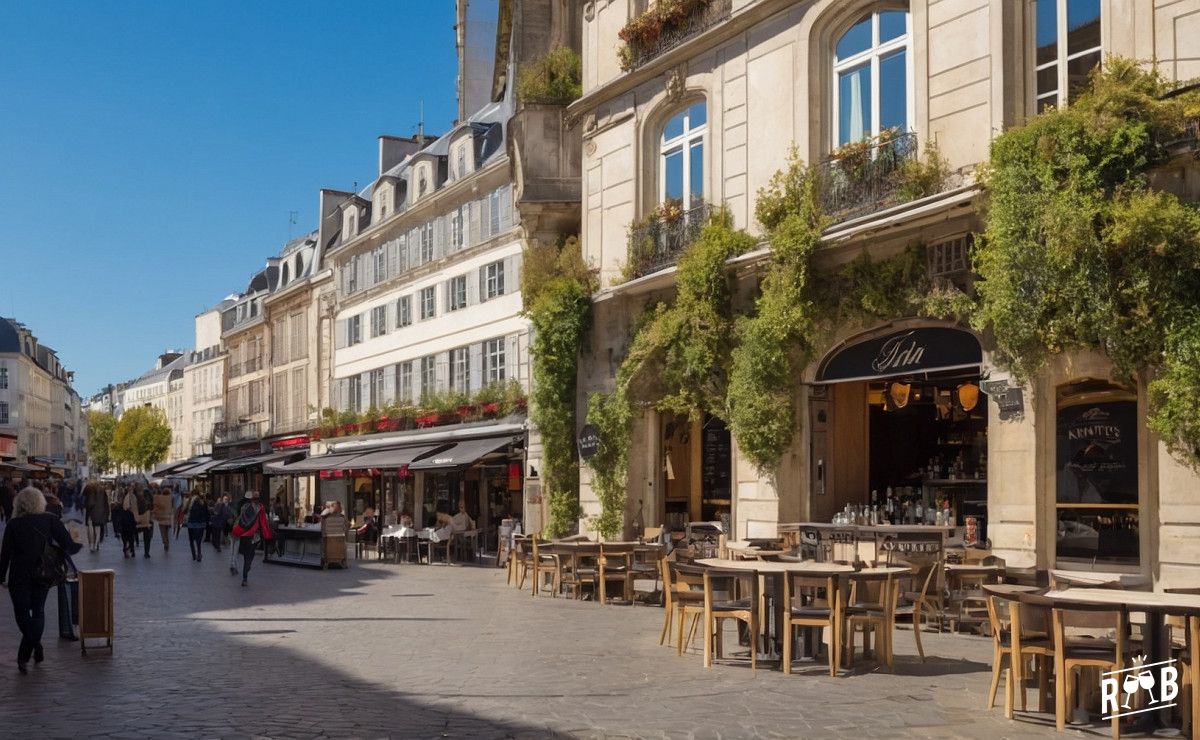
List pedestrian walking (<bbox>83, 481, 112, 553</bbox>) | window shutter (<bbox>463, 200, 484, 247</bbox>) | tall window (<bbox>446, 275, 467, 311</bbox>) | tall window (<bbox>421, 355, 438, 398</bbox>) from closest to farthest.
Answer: pedestrian walking (<bbox>83, 481, 112, 553</bbox>) → window shutter (<bbox>463, 200, 484, 247</bbox>) → tall window (<bbox>446, 275, 467, 311</bbox>) → tall window (<bbox>421, 355, 438, 398</bbox>)

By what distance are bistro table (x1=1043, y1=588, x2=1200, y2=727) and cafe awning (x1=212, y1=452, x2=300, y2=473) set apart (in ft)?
124

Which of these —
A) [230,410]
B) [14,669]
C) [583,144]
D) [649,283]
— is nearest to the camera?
[14,669]

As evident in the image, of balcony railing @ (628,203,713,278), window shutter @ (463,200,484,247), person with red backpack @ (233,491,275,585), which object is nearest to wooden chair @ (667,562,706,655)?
balcony railing @ (628,203,713,278)

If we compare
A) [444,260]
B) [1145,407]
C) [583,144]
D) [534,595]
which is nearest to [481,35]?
[444,260]

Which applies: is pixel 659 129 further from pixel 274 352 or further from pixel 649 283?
pixel 274 352

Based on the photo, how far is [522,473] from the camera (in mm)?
30969

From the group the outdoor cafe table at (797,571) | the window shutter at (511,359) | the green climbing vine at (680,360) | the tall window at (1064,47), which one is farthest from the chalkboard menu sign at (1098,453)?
the window shutter at (511,359)

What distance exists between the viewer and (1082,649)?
8.48 metres

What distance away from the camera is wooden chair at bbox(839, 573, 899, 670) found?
35.2ft

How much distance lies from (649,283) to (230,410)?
1812 inches

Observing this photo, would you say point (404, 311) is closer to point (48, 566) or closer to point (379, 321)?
point (379, 321)

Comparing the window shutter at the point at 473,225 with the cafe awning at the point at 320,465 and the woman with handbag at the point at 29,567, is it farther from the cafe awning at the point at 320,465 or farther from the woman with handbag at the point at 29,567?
the woman with handbag at the point at 29,567

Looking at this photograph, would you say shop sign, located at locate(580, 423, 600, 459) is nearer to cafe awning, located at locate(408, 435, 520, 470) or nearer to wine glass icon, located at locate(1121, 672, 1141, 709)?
cafe awning, located at locate(408, 435, 520, 470)

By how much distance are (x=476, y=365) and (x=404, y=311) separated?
6124 millimetres
